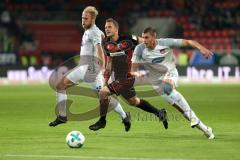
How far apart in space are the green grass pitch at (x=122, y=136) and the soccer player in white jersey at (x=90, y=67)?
1.08 feet

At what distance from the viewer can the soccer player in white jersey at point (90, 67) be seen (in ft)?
39.0

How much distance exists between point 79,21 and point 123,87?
23583 millimetres

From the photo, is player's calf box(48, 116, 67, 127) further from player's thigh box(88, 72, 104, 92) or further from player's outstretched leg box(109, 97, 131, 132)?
player's outstretched leg box(109, 97, 131, 132)

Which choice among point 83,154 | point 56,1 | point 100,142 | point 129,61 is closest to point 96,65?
point 129,61

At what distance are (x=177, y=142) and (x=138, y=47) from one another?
189 cm

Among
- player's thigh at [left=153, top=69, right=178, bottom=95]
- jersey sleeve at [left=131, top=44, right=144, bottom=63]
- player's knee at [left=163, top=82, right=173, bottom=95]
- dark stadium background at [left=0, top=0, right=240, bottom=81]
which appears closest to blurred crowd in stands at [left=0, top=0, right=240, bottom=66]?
dark stadium background at [left=0, top=0, right=240, bottom=81]

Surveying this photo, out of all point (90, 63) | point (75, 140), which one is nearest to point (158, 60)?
point (90, 63)

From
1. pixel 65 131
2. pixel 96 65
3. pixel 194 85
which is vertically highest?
pixel 96 65

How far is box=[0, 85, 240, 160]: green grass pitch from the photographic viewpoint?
8.97m

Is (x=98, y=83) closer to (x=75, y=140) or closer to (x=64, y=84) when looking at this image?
(x=64, y=84)

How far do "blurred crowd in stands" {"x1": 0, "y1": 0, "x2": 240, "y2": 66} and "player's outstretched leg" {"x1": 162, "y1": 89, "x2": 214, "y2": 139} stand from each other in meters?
20.2

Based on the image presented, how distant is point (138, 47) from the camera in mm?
11328

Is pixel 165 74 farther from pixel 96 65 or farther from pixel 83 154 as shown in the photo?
pixel 83 154

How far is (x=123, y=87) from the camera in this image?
11.5 m
